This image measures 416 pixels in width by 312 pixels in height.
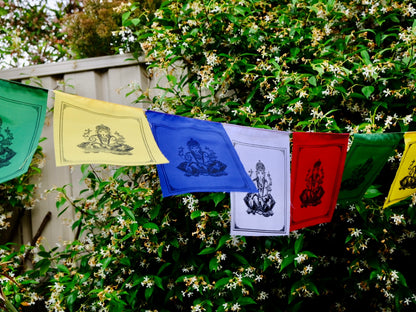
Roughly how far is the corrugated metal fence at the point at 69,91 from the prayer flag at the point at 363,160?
1.35 m

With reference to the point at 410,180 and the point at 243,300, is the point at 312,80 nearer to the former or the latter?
the point at 410,180

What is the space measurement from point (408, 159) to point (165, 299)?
138 centimetres

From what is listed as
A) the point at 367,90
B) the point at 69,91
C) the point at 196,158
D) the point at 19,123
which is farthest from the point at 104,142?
the point at 69,91

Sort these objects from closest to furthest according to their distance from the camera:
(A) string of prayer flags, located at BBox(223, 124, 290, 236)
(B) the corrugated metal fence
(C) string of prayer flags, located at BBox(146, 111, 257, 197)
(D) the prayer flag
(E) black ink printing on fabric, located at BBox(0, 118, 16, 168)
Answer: (E) black ink printing on fabric, located at BBox(0, 118, 16, 168)
(C) string of prayer flags, located at BBox(146, 111, 257, 197)
(A) string of prayer flags, located at BBox(223, 124, 290, 236)
(D) the prayer flag
(B) the corrugated metal fence

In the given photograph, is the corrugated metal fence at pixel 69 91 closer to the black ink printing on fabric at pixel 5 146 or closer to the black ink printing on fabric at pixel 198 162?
the black ink printing on fabric at pixel 198 162

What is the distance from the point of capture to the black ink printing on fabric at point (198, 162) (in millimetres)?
1599

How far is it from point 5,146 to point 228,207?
114cm

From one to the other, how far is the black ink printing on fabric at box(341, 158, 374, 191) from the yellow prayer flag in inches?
5.2

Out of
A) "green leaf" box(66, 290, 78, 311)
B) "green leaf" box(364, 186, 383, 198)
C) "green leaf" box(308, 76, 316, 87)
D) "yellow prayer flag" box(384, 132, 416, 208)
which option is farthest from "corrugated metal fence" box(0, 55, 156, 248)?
"yellow prayer flag" box(384, 132, 416, 208)

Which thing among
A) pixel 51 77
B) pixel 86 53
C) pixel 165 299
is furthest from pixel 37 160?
pixel 165 299

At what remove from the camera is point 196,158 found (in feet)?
5.31

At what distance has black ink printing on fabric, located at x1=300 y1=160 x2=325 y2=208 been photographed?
1.91 meters

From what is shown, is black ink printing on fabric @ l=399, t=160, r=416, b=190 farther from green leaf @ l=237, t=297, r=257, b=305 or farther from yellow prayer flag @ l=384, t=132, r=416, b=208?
green leaf @ l=237, t=297, r=257, b=305

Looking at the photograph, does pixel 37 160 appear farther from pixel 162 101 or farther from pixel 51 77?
pixel 162 101
